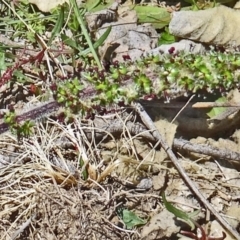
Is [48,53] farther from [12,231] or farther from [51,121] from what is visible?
[12,231]

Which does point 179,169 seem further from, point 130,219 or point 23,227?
point 23,227

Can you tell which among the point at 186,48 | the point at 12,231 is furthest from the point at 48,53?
the point at 12,231

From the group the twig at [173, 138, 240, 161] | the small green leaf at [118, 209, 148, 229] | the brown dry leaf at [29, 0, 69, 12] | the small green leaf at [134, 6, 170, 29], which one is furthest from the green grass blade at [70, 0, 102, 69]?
the small green leaf at [118, 209, 148, 229]

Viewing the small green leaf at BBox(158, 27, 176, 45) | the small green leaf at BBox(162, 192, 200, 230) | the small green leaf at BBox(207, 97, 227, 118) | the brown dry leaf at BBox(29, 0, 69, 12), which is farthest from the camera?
the brown dry leaf at BBox(29, 0, 69, 12)

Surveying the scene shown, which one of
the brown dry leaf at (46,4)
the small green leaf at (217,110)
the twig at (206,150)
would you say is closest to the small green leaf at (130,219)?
the twig at (206,150)

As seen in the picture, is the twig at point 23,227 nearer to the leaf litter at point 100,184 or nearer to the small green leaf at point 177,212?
the leaf litter at point 100,184

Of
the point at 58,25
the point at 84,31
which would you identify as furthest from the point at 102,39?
the point at 58,25

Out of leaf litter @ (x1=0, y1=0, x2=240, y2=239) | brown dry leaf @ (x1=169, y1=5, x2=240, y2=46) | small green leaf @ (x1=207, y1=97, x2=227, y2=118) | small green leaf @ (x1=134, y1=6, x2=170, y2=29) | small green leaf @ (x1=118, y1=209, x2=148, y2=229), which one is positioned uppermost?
brown dry leaf @ (x1=169, y1=5, x2=240, y2=46)

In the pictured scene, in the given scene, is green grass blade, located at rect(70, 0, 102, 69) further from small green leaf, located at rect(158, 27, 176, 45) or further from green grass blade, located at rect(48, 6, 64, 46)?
small green leaf, located at rect(158, 27, 176, 45)

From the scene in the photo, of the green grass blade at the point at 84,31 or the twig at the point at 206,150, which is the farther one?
the green grass blade at the point at 84,31
